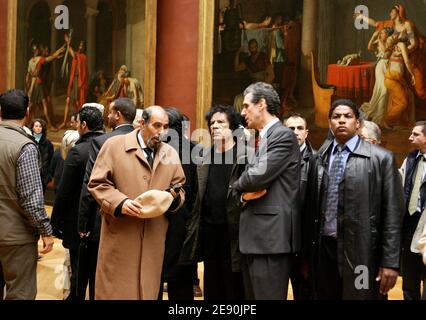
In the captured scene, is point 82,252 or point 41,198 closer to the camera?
point 41,198

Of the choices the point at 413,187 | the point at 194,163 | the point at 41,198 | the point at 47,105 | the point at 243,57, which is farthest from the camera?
the point at 47,105

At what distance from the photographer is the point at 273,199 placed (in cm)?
402

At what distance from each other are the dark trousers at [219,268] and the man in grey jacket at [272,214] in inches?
23.9

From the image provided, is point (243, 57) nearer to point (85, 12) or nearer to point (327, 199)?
point (85, 12)

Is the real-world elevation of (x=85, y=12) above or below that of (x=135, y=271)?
above

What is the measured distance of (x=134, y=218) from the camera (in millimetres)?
4066

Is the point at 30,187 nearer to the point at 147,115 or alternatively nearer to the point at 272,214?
the point at 147,115

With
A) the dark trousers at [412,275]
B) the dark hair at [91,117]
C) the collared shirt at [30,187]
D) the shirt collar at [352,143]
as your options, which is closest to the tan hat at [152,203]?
the collared shirt at [30,187]

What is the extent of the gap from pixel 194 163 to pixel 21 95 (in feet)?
5.24

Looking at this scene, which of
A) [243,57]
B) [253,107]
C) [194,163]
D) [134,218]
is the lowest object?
[134,218]

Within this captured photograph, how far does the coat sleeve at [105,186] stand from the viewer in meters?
3.94

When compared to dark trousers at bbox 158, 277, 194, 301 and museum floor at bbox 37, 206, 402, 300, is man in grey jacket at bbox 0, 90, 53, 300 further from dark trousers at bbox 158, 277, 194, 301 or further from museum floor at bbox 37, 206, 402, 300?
museum floor at bbox 37, 206, 402, 300
